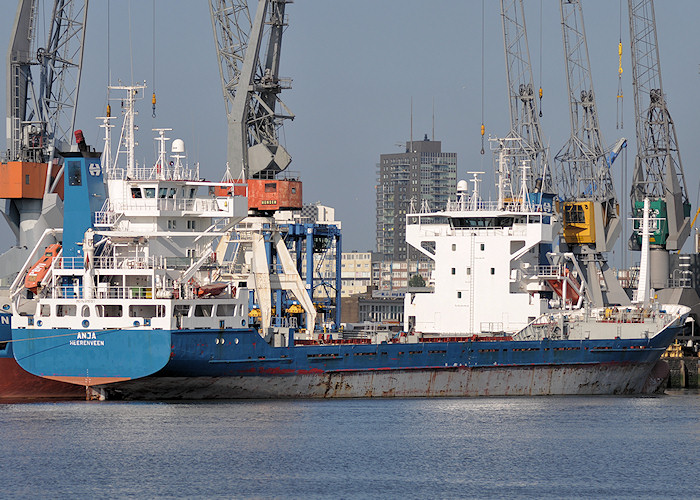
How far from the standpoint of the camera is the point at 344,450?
41156mm

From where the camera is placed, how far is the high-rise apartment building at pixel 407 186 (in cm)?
18750

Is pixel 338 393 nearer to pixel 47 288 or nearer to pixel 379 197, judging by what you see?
pixel 47 288

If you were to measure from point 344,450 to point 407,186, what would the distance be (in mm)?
154554

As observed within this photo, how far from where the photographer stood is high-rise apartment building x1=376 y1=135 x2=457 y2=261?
615 ft

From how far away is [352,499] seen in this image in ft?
115

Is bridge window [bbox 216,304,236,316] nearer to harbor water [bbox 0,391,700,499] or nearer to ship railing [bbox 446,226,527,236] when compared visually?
harbor water [bbox 0,391,700,499]

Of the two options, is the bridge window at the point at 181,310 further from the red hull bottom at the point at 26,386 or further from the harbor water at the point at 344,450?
the red hull bottom at the point at 26,386

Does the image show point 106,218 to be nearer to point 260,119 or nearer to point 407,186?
point 260,119

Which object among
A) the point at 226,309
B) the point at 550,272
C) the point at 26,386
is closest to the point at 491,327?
the point at 550,272

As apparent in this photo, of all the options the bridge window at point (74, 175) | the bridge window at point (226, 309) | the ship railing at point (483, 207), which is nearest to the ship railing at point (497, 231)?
the ship railing at point (483, 207)

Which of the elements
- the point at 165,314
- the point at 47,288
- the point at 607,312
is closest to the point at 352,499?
the point at 165,314

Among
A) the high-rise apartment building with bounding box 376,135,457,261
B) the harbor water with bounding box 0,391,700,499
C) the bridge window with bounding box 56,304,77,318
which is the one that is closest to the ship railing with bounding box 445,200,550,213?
the harbor water with bounding box 0,391,700,499

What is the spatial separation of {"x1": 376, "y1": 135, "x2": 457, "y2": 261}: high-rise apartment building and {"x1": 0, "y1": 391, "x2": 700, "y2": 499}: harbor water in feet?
444

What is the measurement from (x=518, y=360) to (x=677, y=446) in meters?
12.6
